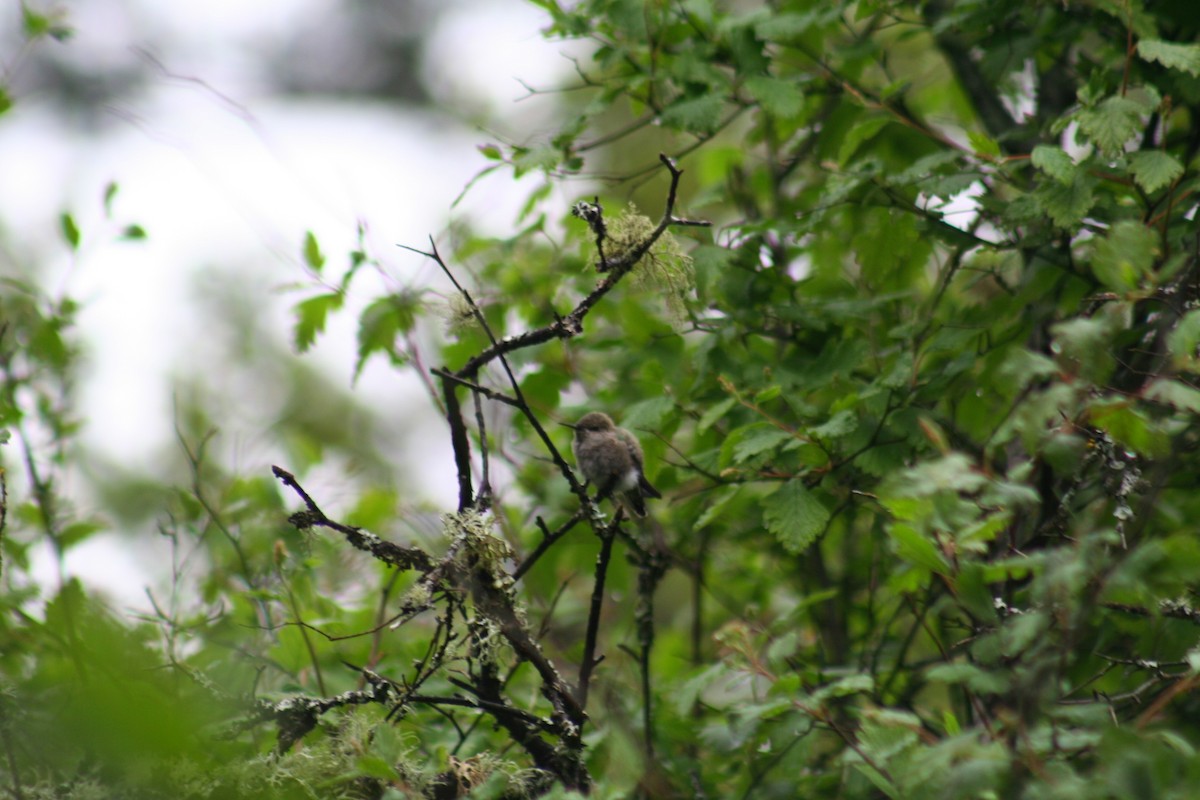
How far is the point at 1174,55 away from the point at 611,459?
5.05ft

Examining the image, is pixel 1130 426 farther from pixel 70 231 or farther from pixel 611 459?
pixel 70 231

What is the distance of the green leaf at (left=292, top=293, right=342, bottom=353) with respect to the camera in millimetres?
2695

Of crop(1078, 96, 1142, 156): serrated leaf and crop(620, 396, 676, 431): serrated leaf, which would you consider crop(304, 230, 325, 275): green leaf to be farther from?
crop(1078, 96, 1142, 156): serrated leaf

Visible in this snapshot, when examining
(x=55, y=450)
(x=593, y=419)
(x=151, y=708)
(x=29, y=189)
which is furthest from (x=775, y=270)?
(x=29, y=189)

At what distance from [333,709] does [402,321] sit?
1242mm

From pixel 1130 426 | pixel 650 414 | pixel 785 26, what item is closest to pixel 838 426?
pixel 650 414

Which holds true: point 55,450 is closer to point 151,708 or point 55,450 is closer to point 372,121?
point 151,708

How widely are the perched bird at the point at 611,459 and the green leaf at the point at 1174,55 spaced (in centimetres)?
143

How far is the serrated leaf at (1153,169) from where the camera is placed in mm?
2012

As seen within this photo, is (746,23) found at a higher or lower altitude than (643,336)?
higher

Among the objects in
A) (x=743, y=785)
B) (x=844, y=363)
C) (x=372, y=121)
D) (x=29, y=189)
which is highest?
(x=372, y=121)

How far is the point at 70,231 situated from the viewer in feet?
9.14

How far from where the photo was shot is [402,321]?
2756mm

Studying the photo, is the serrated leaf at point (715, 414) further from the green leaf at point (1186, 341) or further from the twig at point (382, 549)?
the green leaf at point (1186, 341)
